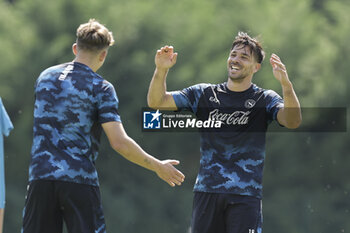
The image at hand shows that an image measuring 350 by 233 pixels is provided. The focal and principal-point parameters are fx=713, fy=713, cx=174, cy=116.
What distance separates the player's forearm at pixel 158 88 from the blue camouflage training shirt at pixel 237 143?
35 cm

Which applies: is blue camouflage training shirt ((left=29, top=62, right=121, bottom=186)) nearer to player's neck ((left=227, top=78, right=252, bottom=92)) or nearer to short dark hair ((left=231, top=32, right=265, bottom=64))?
player's neck ((left=227, top=78, right=252, bottom=92))

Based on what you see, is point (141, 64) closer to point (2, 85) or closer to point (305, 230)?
point (2, 85)

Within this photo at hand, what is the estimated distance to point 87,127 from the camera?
13.8 feet

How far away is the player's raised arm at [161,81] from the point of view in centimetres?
523

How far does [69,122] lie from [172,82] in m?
13.5

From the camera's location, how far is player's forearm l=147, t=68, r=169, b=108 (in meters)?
5.28

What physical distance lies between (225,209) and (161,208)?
472 inches

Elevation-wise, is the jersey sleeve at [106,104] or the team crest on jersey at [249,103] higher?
the team crest on jersey at [249,103]

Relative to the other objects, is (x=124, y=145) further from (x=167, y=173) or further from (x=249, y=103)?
(x=249, y=103)

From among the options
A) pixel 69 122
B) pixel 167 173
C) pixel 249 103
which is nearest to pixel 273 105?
pixel 249 103

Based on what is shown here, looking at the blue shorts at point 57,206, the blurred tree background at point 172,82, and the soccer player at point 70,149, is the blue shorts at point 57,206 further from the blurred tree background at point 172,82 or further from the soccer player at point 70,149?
the blurred tree background at point 172,82

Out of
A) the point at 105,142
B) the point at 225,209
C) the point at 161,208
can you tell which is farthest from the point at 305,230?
the point at 225,209

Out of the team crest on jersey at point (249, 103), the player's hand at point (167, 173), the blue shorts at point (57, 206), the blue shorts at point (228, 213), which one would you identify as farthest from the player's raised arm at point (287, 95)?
the blue shorts at point (57, 206)

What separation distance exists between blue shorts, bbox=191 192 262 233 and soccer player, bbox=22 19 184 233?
936mm
